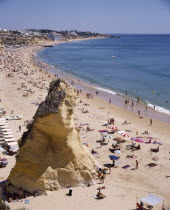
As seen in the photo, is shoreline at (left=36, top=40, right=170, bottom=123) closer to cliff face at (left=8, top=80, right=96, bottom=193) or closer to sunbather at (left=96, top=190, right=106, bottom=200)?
sunbather at (left=96, top=190, right=106, bottom=200)

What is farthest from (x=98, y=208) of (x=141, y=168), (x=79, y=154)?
(x=141, y=168)

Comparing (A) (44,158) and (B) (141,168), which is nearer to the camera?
(A) (44,158)

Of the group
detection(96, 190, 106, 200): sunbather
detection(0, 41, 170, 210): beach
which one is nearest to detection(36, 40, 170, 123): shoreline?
detection(0, 41, 170, 210): beach

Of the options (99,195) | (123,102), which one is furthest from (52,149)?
(123,102)

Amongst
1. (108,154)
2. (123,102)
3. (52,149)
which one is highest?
(52,149)

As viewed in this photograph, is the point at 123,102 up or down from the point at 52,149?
down

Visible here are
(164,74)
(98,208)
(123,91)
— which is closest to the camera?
(98,208)

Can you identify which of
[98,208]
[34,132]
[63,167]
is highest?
[34,132]

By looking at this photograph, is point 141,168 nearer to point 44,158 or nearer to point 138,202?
point 138,202

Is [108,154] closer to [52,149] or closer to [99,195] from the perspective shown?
[99,195]
